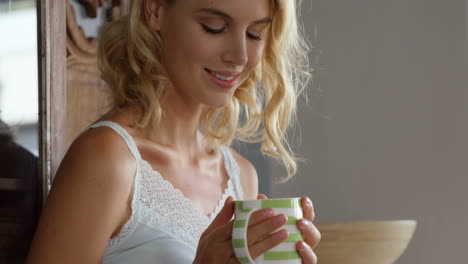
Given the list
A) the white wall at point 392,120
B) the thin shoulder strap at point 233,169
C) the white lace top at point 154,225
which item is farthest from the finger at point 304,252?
the white wall at point 392,120

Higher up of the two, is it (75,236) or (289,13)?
(289,13)

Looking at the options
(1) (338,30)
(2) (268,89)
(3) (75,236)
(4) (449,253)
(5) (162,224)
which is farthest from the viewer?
(1) (338,30)

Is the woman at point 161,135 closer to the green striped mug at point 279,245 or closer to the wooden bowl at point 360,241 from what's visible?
the green striped mug at point 279,245

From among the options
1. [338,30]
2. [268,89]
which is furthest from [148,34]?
[338,30]

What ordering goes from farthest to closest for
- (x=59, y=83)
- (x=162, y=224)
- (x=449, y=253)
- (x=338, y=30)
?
(x=338, y=30), (x=449, y=253), (x=59, y=83), (x=162, y=224)

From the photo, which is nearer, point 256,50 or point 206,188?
point 256,50

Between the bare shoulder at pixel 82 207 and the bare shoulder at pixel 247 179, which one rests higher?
the bare shoulder at pixel 82 207

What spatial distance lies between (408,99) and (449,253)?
1.90 ft

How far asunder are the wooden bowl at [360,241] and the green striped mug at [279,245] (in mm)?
710

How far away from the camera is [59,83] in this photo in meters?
1.34

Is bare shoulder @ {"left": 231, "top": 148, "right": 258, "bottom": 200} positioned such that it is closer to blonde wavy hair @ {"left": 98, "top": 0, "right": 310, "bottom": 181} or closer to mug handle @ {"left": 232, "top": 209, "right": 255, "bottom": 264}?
blonde wavy hair @ {"left": 98, "top": 0, "right": 310, "bottom": 181}

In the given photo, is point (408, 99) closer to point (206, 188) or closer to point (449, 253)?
point (449, 253)

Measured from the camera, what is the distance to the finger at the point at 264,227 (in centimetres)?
87

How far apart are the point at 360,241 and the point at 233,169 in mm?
398
